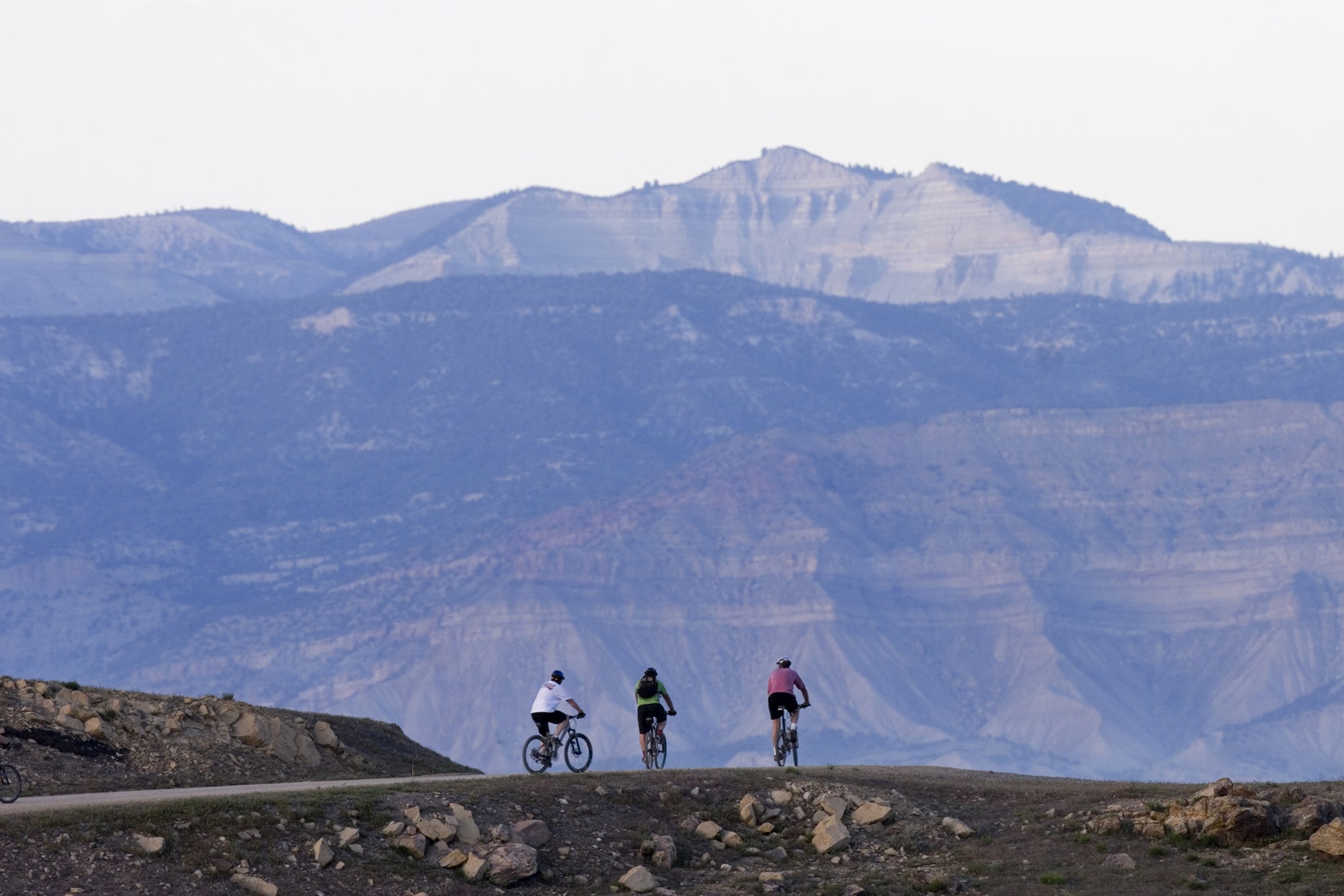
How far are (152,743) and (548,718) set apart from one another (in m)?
7.14

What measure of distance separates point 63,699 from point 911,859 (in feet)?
54.2

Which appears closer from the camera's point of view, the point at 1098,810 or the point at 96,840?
the point at 96,840

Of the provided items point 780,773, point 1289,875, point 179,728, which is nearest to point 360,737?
point 179,728

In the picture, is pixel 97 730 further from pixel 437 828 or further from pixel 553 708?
pixel 437 828

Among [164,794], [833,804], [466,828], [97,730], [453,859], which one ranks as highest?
[97,730]

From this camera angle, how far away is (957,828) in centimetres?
4153

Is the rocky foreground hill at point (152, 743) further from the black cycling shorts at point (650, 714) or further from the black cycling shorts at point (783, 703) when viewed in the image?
the black cycling shorts at point (783, 703)

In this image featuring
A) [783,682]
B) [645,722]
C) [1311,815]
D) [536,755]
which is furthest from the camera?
[783,682]

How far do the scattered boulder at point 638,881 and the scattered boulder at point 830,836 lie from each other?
3.25 m

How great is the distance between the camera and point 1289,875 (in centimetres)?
3819

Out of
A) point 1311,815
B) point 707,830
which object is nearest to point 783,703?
point 707,830

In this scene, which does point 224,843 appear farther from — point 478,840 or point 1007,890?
point 1007,890

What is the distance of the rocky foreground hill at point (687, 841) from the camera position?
3731 centimetres

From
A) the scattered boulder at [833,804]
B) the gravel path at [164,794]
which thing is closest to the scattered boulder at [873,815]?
the scattered boulder at [833,804]
